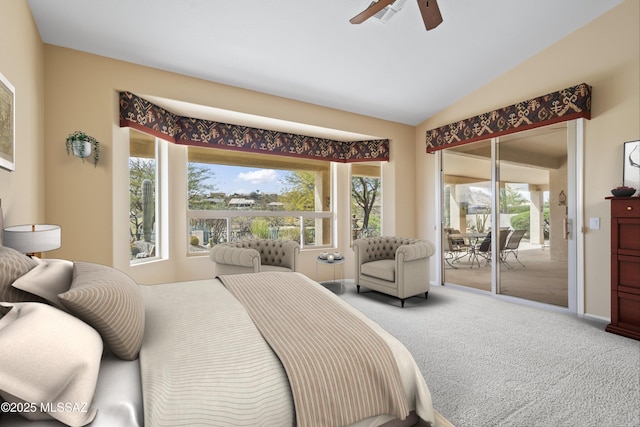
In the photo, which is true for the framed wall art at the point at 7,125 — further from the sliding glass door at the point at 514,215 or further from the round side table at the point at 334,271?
the sliding glass door at the point at 514,215

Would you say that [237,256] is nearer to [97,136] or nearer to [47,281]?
[97,136]

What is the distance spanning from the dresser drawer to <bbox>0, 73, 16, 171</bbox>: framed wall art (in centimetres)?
511

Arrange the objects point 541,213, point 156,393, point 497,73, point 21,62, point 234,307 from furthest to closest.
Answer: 1. point 497,73
2. point 541,213
3. point 21,62
4. point 234,307
5. point 156,393

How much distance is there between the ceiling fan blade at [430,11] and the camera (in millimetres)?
2014

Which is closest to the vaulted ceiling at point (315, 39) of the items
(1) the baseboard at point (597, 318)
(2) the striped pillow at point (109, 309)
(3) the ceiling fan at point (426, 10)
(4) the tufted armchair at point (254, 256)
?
(3) the ceiling fan at point (426, 10)

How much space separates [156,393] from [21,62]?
9.53 feet

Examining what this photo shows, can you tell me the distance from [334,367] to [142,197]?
3651mm

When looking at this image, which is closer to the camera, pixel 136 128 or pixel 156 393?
pixel 156 393

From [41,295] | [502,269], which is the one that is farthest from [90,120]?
[502,269]

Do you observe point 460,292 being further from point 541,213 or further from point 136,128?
point 136,128

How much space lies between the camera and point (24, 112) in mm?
2379

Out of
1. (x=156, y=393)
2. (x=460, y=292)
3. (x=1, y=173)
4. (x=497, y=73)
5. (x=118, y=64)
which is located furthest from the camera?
(x=460, y=292)

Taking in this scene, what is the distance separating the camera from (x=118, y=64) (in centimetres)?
317

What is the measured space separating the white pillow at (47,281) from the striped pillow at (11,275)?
2 centimetres
